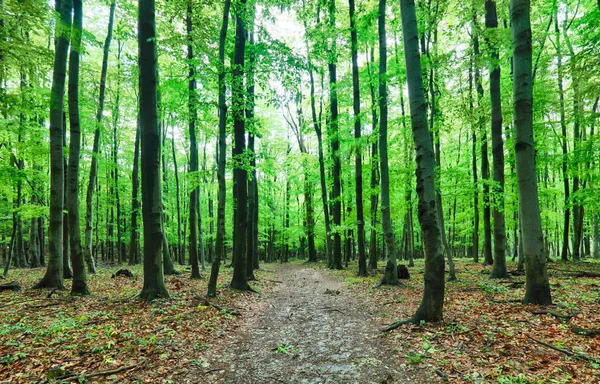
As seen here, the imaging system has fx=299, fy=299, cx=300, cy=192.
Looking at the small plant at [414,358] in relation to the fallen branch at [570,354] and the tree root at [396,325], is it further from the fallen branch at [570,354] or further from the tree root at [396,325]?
the fallen branch at [570,354]

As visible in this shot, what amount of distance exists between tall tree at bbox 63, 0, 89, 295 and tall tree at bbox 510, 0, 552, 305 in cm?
1125

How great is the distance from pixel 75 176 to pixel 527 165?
1220 cm

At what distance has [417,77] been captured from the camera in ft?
20.5

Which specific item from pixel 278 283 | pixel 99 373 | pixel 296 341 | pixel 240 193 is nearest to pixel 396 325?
pixel 296 341

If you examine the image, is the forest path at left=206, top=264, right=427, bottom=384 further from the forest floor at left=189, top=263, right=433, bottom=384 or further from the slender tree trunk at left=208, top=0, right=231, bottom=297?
the slender tree trunk at left=208, top=0, right=231, bottom=297

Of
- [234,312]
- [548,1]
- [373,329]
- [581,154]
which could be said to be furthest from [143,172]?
[548,1]

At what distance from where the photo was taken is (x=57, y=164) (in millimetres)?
9125

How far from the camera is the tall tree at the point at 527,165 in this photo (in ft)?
20.8

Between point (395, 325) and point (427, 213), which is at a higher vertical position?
point (427, 213)

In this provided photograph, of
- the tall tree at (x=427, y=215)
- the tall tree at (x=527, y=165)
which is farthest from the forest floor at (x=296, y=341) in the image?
the tall tree at (x=527, y=165)

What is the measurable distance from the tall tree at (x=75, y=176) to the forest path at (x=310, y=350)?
17.6 ft

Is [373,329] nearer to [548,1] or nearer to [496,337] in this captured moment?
[496,337]

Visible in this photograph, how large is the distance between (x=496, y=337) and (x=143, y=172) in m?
8.70

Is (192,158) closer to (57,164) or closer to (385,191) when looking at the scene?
(57,164)
